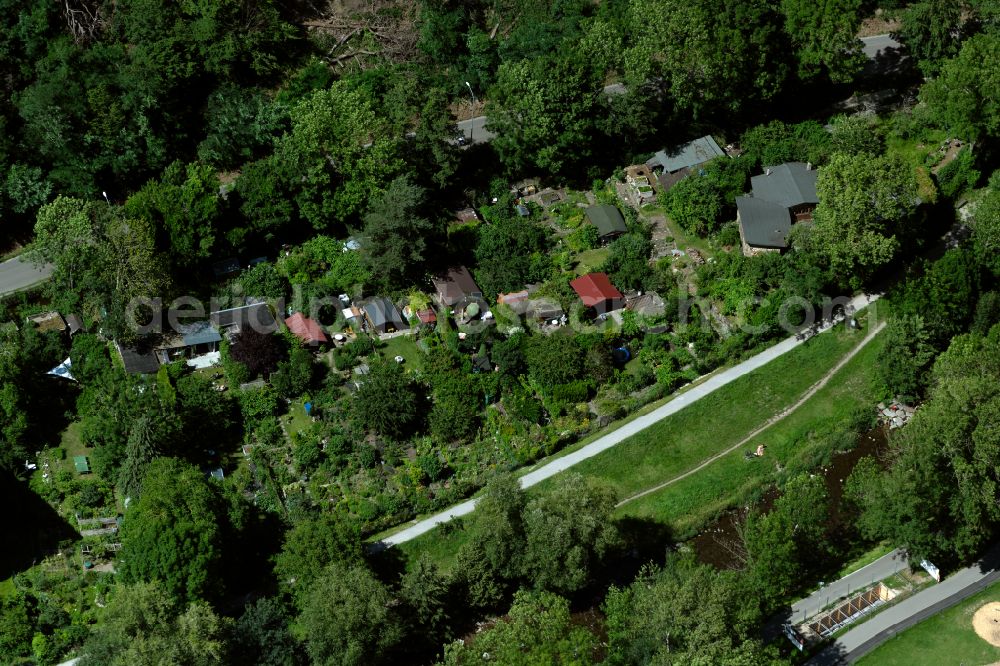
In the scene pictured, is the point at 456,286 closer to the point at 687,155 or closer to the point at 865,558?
the point at 687,155

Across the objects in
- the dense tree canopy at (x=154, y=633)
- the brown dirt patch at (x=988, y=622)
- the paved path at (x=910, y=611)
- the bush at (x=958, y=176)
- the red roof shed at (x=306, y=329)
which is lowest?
the brown dirt patch at (x=988, y=622)

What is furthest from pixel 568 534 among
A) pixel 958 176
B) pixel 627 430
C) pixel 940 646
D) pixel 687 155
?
pixel 958 176

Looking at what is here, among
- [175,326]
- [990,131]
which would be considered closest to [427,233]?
[175,326]

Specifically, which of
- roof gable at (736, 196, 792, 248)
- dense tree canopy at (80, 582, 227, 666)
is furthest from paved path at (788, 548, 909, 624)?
dense tree canopy at (80, 582, 227, 666)

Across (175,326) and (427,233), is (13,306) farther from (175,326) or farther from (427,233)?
(427,233)

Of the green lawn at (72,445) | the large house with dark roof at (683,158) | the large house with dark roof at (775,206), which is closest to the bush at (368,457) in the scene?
Answer: the green lawn at (72,445)

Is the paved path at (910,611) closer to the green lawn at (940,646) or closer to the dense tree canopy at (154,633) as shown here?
the green lawn at (940,646)

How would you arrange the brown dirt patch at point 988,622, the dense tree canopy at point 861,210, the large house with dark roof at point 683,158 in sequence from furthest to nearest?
the large house with dark roof at point 683,158, the dense tree canopy at point 861,210, the brown dirt patch at point 988,622
